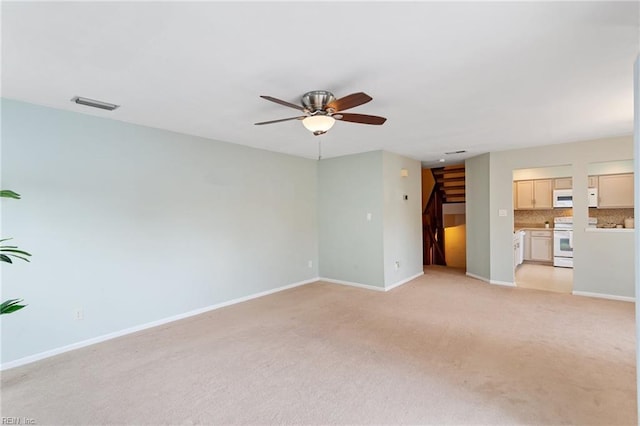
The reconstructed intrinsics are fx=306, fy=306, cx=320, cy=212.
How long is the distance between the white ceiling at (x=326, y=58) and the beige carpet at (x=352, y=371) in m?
2.37

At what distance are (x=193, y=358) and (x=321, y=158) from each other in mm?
4011

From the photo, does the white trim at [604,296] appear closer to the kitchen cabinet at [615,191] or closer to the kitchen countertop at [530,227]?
the kitchen cabinet at [615,191]

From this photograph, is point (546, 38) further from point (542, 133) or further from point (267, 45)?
point (542, 133)

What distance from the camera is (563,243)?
22.5 feet

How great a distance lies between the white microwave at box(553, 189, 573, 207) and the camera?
22.2ft

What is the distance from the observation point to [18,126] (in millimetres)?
2795

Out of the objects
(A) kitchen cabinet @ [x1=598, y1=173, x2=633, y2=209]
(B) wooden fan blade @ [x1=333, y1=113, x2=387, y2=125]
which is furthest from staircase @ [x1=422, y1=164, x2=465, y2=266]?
(B) wooden fan blade @ [x1=333, y1=113, x2=387, y2=125]

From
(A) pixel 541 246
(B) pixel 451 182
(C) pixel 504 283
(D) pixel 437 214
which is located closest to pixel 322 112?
(C) pixel 504 283

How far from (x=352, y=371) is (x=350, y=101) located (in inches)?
86.4

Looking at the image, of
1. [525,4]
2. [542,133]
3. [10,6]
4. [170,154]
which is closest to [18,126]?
[170,154]

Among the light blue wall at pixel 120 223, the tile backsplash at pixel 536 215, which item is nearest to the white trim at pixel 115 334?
the light blue wall at pixel 120 223

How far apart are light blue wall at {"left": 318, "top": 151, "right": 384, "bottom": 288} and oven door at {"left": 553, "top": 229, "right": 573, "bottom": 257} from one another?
15.3 ft

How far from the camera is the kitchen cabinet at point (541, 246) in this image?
23.5 feet

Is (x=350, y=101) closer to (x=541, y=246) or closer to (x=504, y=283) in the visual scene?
(x=504, y=283)
